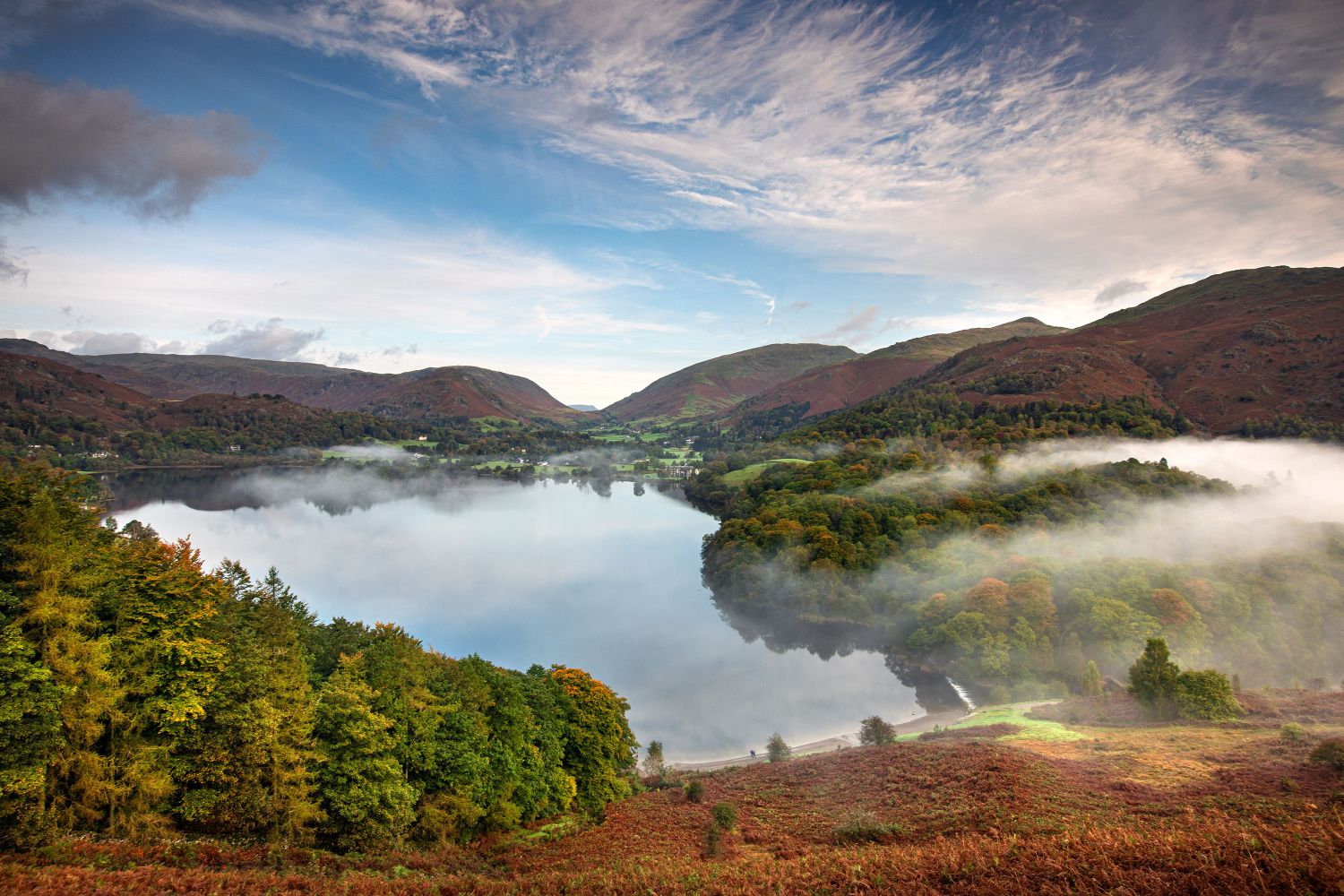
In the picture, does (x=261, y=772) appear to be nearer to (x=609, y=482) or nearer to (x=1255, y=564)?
(x=1255, y=564)

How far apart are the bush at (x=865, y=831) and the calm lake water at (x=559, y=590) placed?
23106mm

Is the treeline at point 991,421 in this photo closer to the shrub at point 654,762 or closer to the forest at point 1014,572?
the forest at point 1014,572

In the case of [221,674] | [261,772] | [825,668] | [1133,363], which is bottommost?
[825,668]

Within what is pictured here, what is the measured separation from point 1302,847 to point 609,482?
17550 centimetres

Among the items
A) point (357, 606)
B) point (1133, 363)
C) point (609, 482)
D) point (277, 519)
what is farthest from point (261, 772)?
point (1133, 363)

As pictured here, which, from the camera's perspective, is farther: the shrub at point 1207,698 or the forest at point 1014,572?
the forest at point 1014,572

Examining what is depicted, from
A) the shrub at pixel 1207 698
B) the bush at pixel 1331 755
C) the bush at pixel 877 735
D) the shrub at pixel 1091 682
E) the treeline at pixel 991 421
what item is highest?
the treeline at pixel 991 421

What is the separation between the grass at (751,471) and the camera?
117 m

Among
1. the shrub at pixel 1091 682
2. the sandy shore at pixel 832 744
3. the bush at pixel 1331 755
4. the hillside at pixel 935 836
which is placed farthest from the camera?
the shrub at pixel 1091 682

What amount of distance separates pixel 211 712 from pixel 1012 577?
5967 cm

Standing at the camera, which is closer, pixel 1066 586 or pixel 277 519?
pixel 1066 586

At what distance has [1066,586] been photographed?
179 ft

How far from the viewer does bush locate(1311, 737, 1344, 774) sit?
746 inches

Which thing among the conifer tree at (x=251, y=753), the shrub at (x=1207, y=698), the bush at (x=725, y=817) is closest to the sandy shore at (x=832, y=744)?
the shrub at (x=1207, y=698)
